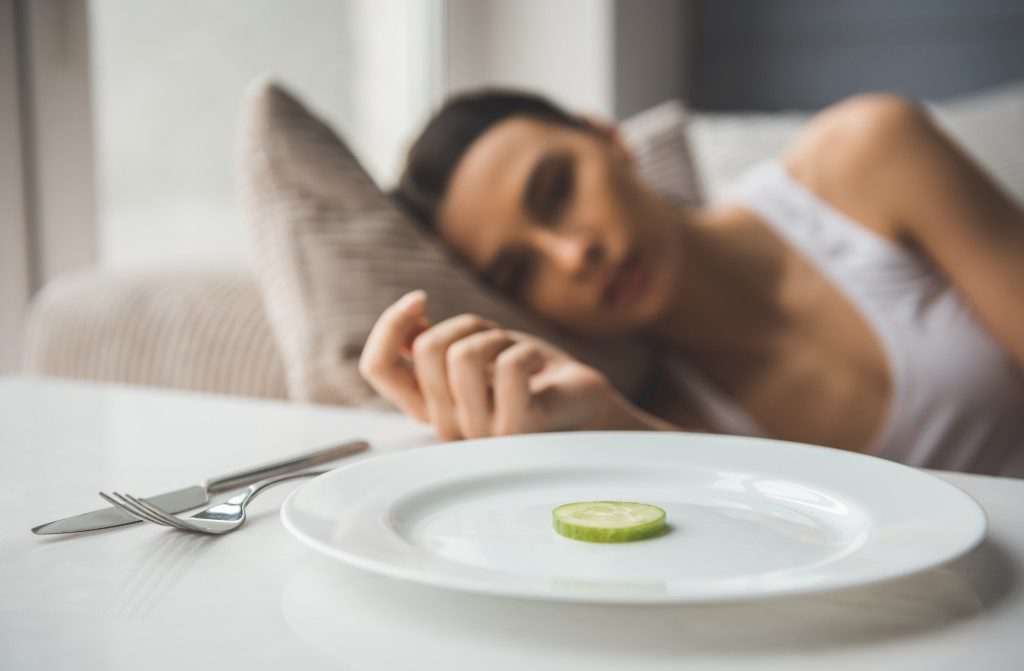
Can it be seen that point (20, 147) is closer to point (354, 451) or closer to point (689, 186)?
point (689, 186)

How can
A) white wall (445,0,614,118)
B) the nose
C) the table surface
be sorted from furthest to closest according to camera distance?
white wall (445,0,614,118) → the nose → the table surface

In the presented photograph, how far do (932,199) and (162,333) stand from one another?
1038 millimetres

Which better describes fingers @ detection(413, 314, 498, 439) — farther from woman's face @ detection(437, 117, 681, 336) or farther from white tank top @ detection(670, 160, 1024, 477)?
white tank top @ detection(670, 160, 1024, 477)

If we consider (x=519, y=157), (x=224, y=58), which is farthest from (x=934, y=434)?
(x=224, y=58)

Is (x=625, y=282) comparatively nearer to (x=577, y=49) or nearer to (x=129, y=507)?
(x=129, y=507)

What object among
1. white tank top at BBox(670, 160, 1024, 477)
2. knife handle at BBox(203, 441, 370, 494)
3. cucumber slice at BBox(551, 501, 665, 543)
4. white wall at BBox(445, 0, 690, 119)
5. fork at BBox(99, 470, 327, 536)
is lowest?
white tank top at BBox(670, 160, 1024, 477)

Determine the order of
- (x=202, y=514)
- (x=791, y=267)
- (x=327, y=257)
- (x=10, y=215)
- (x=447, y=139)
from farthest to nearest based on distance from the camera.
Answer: (x=10, y=215) < (x=791, y=267) < (x=447, y=139) < (x=327, y=257) < (x=202, y=514)

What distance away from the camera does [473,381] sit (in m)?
0.62

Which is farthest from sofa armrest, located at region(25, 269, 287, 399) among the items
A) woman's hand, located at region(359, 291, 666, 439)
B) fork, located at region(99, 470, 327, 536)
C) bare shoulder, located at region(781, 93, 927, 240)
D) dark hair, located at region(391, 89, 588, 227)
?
bare shoulder, located at region(781, 93, 927, 240)

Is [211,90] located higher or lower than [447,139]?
higher

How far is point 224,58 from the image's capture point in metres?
2.09

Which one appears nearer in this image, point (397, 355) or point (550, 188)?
point (397, 355)

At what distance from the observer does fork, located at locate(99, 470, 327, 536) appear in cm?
39

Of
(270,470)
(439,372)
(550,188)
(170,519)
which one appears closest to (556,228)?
(550,188)
